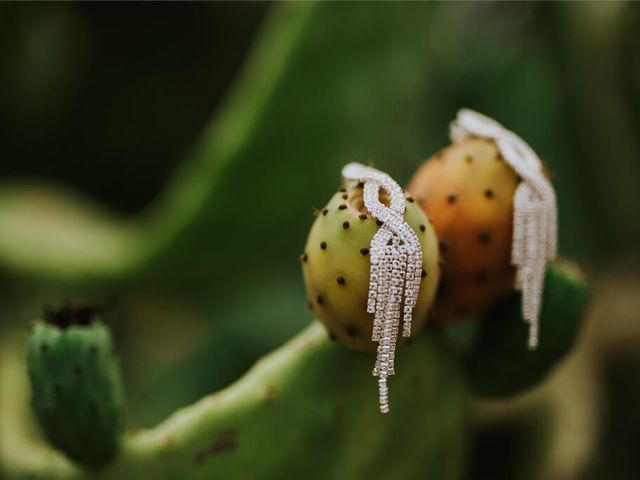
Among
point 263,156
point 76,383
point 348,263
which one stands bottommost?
point 76,383

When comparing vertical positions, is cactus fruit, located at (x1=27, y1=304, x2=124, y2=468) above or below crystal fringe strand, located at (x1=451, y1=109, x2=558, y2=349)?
below

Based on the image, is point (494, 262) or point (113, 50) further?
point (113, 50)

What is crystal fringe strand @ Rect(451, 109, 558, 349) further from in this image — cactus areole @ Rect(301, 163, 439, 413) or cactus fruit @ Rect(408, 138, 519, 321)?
cactus areole @ Rect(301, 163, 439, 413)

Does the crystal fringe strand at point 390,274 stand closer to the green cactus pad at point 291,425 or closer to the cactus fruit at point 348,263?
the cactus fruit at point 348,263

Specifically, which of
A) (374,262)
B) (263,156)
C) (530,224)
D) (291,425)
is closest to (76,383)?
(291,425)

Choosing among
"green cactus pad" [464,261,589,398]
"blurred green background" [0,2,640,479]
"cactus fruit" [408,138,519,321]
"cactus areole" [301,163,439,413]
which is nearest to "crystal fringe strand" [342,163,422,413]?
"cactus areole" [301,163,439,413]

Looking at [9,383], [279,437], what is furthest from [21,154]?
[279,437]

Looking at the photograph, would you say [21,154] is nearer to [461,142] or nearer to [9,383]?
[9,383]

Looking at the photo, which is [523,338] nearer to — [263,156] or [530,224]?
[530,224]
